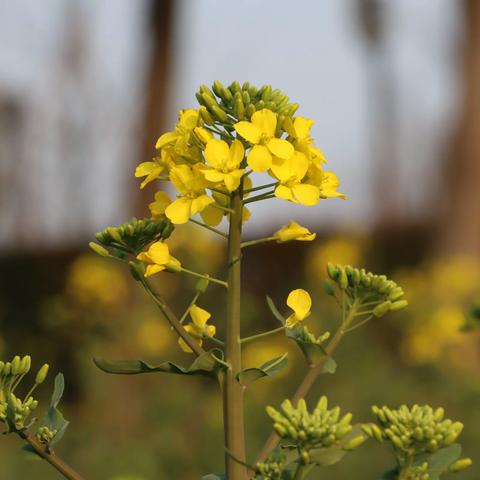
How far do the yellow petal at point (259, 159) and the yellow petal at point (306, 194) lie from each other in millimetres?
56

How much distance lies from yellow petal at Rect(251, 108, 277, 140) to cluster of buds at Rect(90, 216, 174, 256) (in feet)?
0.66

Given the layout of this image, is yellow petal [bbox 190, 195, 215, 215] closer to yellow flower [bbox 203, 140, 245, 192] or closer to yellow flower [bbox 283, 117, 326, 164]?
yellow flower [bbox 203, 140, 245, 192]

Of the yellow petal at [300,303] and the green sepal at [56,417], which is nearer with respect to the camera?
the green sepal at [56,417]

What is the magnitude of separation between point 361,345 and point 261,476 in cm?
580

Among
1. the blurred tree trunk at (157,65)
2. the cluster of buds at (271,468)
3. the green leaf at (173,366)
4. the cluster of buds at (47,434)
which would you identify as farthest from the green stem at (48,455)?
the blurred tree trunk at (157,65)

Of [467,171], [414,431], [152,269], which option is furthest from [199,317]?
[467,171]

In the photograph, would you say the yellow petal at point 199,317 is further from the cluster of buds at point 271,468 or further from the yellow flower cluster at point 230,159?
the cluster of buds at point 271,468

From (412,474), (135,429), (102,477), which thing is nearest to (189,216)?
(412,474)

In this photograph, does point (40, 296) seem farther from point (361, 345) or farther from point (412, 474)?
point (412, 474)

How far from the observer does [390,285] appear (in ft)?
4.12

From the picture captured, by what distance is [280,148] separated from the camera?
120 centimetres

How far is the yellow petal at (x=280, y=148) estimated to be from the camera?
1.19 m

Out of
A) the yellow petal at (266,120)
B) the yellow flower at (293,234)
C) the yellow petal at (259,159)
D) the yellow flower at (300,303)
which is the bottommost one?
the yellow flower at (300,303)

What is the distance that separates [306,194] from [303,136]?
0.08 meters
